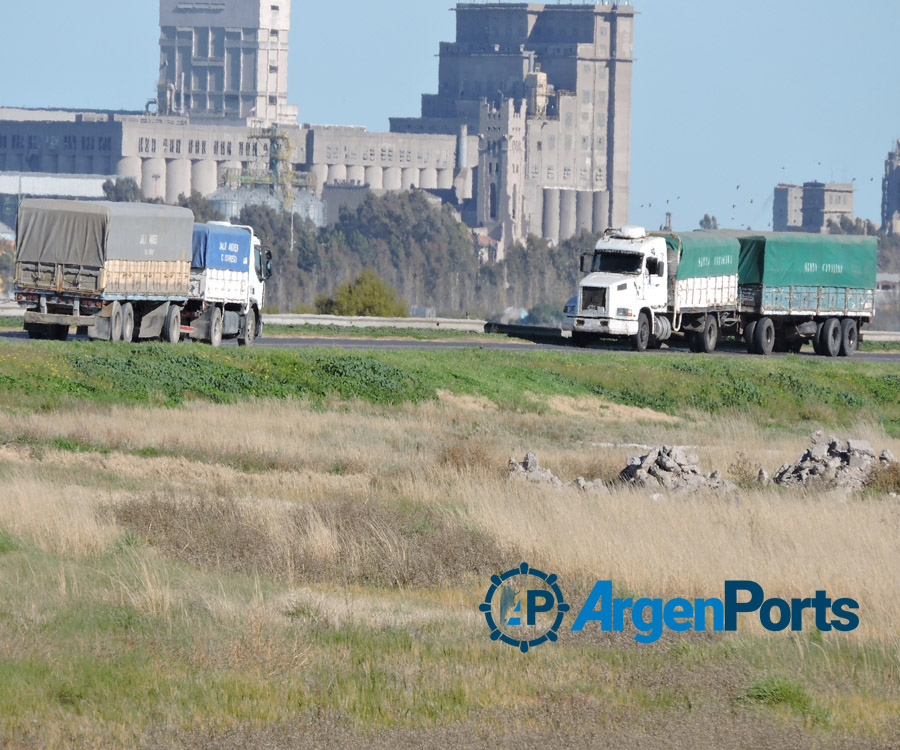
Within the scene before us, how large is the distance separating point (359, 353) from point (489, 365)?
3.43 metres

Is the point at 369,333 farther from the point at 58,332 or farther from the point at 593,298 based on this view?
the point at 58,332

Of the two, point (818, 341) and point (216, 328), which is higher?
point (216, 328)

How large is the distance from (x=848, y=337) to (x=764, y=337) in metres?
4.44

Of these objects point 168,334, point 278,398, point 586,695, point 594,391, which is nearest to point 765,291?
point 594,391

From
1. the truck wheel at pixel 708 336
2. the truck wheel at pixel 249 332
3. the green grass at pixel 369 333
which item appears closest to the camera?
the truck wheel at pixel 249 332

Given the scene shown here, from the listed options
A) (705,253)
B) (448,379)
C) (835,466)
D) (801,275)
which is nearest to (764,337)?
(801,275)

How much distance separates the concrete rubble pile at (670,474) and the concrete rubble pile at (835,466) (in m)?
1.09

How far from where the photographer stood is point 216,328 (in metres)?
43.7

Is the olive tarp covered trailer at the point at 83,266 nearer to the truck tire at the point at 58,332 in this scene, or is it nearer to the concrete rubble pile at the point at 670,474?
the truck tire at the point at 58,332

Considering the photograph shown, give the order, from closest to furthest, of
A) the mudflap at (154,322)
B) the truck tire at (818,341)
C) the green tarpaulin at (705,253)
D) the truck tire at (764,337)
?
the mudflap at (154,322) → the green tarpaulin at (705,253) → the truck tire at (764,337) → the truck tire at (818,341)

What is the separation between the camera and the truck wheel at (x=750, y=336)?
52000 mm

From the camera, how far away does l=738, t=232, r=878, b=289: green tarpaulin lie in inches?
2064

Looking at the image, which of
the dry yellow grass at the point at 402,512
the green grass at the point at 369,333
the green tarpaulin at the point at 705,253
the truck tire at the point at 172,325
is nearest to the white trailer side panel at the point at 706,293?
the green tarpaulin at the point at 705,253

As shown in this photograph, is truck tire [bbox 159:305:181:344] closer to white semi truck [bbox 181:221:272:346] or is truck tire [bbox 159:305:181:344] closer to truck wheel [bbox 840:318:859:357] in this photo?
white semi truck [bbox 181:221:272:346]
